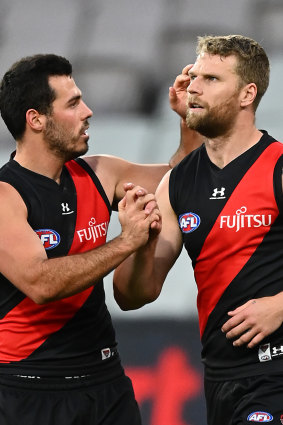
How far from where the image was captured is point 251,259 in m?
3.67

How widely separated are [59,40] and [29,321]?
3.40m

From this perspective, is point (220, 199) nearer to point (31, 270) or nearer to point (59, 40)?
point (31, 270)

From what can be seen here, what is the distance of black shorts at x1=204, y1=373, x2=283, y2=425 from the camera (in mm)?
3488

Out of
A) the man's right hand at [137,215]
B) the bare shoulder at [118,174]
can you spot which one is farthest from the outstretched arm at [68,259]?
the bare shoulder at [118,174]

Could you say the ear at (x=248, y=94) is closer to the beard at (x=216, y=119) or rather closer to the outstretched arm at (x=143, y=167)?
the beard at (x=216, y=119)

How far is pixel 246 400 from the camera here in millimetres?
3570

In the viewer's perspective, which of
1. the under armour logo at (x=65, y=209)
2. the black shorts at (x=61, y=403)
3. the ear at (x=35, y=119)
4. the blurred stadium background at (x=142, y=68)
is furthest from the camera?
the blurred stadium background at (x=142, y=68)

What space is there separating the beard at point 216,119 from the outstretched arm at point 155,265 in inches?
10.9

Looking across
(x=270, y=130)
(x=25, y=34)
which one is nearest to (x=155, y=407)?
(x=270, y=130)

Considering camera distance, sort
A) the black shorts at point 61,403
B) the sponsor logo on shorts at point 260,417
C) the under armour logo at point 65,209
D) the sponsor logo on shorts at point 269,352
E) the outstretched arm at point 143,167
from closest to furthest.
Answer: the sponsor logo on shorts at point 260,417 → the sponsor logo on shorts at point 269,352 → the black shorts at point 61,403 → the under armour logo at point 65,209 → the outstretched arm at point 143,167

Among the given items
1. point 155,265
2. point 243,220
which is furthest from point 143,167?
point 243,220

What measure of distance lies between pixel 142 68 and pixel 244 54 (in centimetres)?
271

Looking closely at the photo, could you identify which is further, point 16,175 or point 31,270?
point 16,175

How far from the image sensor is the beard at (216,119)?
151 inches
